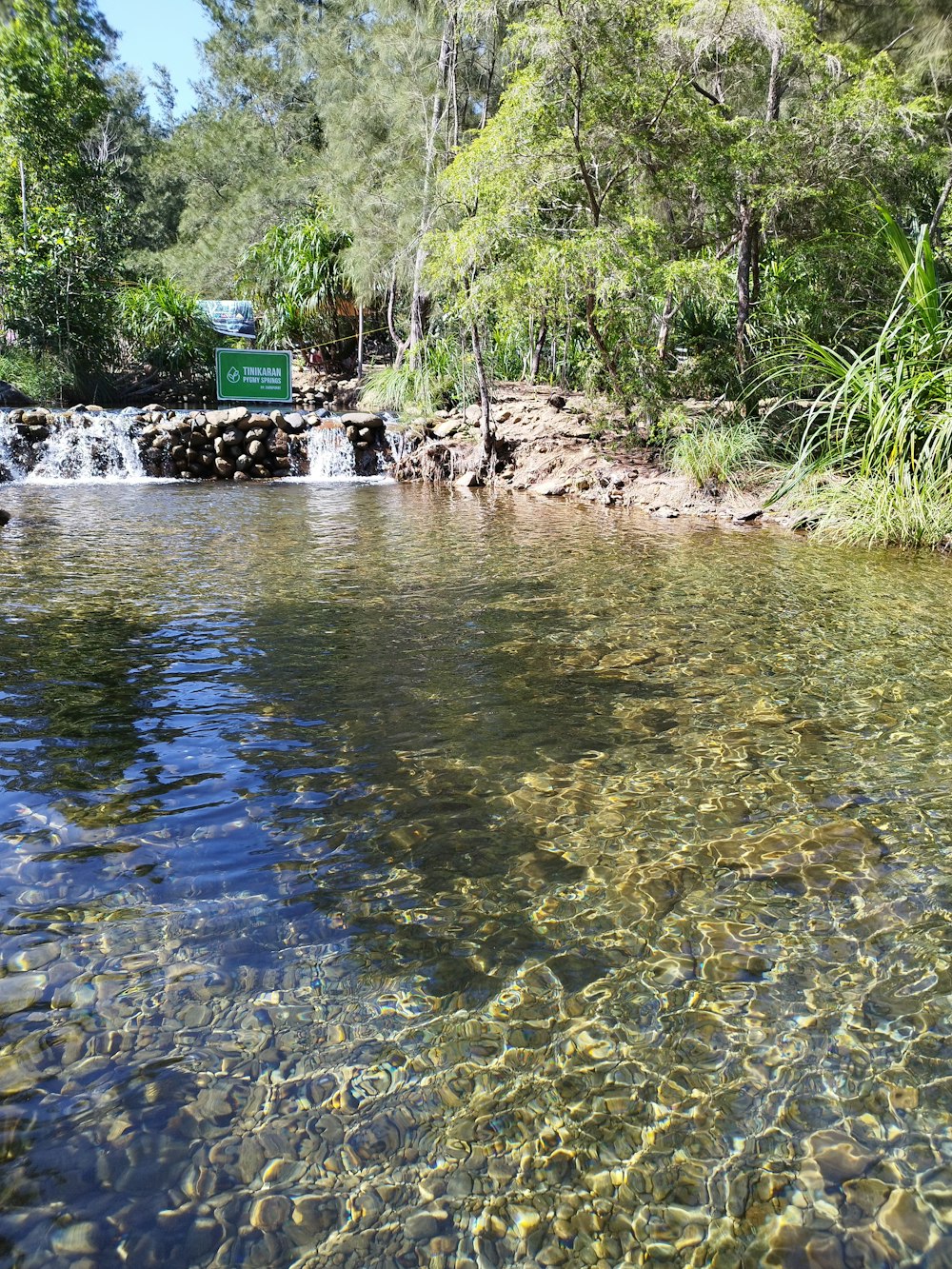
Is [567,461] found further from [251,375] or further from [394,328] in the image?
[394,328]

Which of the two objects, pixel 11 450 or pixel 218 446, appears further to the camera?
pixel 218 446

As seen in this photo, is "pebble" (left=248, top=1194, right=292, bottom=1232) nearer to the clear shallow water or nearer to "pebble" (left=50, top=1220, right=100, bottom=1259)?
the clear shallow water

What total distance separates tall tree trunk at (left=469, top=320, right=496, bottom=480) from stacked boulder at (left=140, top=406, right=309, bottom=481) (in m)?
3.98

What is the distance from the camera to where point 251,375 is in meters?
19.3

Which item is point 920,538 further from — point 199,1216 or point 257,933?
point 199,1216

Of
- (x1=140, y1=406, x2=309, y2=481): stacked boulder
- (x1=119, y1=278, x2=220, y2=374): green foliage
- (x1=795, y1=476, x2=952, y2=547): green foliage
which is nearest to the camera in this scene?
(x1=795, y1=476, x2=952, y2=547): green foliage

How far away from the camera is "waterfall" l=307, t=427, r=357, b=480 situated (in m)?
16.2

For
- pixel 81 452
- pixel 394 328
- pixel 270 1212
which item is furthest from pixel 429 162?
pixel 270 1212

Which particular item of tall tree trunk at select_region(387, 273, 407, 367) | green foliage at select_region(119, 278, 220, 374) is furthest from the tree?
tall tree trunk at select_region(387, 273, 407, 367)

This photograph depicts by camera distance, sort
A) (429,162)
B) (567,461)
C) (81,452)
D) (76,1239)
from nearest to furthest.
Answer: (76,1239) < (567,461) < (81,452) < (429,162)

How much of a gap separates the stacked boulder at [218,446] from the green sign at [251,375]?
10.3 ft

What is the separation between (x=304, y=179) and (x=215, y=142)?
7720 mm

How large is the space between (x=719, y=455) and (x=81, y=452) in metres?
10.6

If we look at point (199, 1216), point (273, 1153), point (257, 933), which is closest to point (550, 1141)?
point (273, 1153)
